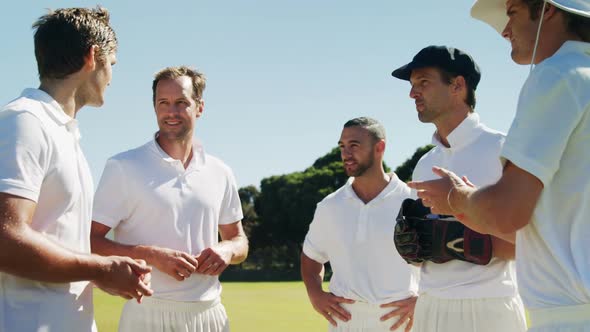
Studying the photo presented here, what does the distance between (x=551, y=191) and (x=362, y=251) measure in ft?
13.5

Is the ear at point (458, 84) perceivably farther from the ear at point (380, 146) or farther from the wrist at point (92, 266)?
the wrist at point (92, 266)

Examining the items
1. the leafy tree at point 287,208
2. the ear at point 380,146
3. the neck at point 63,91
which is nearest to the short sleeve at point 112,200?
the neck at point 63,91

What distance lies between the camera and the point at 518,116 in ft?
9.05

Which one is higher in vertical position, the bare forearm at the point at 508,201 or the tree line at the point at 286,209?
the bare forearm at the point at 508,201

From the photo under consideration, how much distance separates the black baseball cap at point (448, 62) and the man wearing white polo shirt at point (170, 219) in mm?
1864

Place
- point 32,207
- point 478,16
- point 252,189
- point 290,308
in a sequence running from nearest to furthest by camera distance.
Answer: point 32,207, point 478,16, point 290,308, point 252,189

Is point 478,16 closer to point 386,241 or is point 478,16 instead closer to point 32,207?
point 32,207

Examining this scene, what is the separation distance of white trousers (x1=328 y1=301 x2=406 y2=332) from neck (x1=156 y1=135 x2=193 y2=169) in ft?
7.31

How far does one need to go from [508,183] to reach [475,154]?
92.3 inches

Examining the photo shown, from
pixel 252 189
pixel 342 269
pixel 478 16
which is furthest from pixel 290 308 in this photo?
pixel 252 189

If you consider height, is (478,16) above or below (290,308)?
above

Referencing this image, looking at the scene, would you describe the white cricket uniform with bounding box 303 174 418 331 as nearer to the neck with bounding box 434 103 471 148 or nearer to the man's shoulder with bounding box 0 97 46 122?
the neck with bounding box 434 103 471 148

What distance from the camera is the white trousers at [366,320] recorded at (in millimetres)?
6551

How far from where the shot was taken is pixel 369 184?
7.20 meters
